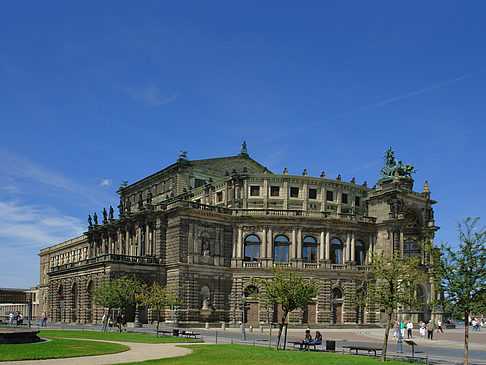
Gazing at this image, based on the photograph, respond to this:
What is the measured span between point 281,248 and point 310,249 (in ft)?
12.7

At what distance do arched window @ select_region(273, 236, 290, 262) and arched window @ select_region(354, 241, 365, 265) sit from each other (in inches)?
395

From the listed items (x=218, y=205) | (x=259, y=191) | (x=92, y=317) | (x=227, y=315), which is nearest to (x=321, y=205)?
(x=259, y=191)

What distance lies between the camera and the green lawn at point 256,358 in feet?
92.5

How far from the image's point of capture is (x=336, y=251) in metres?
75.8

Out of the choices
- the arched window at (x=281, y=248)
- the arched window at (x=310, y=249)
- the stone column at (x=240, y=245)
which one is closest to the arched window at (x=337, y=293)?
the arched window at (x=310, y=249)

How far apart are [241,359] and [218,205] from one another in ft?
164

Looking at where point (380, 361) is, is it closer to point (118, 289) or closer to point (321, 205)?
point (118, 289)

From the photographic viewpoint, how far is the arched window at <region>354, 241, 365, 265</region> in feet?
253

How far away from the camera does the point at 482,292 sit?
→ 2841 cm

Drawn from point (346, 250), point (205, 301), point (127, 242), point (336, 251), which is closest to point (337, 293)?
point (336, 251)

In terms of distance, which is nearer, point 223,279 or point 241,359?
point 241,359

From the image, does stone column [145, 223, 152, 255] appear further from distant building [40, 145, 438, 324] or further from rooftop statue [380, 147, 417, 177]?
rooftop statue [380, 147, 417, 177]

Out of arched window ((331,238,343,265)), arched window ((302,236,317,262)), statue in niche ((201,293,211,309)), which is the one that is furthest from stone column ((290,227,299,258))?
statue in niche ((201,293,211,309))

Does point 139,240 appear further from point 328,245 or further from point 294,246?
point 328,245
